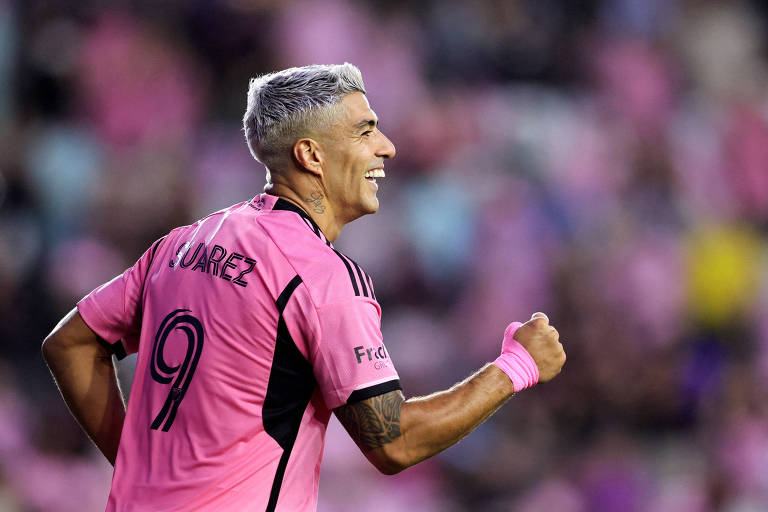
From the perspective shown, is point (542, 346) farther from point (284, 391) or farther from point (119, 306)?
point (119, 306)

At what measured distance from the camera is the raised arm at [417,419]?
3049mm

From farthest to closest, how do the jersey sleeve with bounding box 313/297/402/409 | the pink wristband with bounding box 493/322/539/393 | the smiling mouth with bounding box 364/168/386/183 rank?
the smiling mouth with bounding box 364/168/386/183
the pink wristband with bounding box 493/322/539/393
the jersey sleeve with bounding box 313/297/402/409

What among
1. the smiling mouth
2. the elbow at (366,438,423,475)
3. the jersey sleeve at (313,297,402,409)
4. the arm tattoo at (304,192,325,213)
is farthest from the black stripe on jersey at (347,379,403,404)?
the smiling mouth

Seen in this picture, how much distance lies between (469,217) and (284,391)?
5410 millimetres

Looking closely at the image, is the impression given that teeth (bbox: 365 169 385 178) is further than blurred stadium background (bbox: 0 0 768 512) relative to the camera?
No

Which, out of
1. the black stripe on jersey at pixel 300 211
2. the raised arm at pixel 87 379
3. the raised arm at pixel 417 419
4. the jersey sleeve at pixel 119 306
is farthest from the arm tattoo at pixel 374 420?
the raised arm at pixel 87 379

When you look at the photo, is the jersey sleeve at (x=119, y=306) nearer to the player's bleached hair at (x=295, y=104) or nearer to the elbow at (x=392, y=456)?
the player's bleached hair at (x=295, y=104)

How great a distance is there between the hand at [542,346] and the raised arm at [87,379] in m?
1.35

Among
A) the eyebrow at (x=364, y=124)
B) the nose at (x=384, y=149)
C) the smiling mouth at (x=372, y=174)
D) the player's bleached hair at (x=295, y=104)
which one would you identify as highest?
the player's bleached hair at (x=295, y=104)

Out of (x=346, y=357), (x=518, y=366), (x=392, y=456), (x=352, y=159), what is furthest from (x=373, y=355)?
(x=352, y=159)

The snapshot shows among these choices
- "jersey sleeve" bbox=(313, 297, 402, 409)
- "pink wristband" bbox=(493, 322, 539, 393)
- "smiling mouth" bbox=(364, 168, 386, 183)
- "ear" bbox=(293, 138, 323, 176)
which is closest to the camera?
"jersey sleeve" bbox=(313, 297, 402, 409)

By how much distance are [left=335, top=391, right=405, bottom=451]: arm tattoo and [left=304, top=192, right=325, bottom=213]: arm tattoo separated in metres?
0.72

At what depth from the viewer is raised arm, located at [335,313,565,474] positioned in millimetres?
3049

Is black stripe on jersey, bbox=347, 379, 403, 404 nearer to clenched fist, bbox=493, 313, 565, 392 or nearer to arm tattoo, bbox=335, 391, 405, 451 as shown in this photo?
arm tattoo, bbox=335, 391, 405, 451
